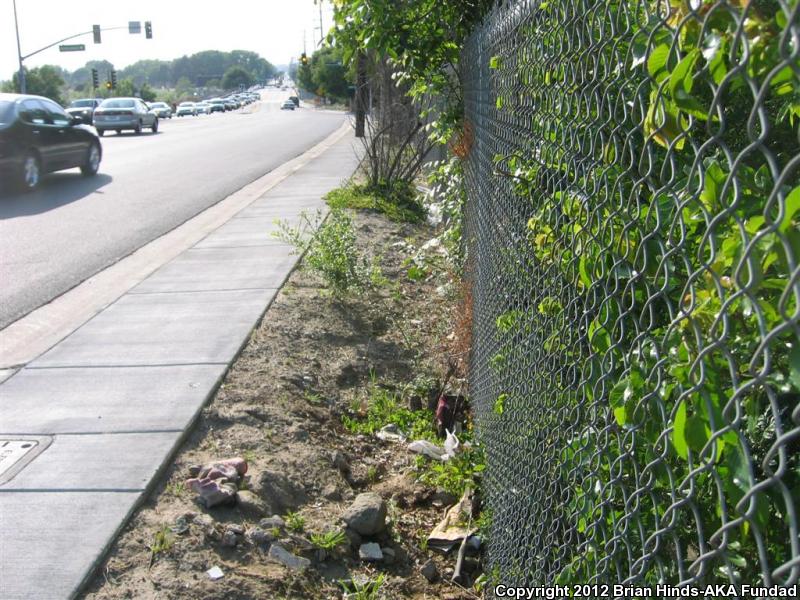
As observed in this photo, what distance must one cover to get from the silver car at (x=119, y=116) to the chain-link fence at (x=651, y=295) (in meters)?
35.2

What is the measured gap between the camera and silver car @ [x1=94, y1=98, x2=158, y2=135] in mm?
36156

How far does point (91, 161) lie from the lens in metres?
18.3

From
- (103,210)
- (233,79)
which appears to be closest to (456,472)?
(103,210)

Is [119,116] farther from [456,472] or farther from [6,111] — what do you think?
[456,472]

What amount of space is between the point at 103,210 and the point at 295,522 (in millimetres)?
10880

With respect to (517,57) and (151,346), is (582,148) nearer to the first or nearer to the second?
(517,57)

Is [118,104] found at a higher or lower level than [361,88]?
lower

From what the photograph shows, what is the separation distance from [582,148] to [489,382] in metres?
2.27

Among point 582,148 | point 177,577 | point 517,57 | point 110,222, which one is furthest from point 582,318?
point 110,222

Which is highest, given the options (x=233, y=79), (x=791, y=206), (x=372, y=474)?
(x=233, y=79)

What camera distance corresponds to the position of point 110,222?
1265 centimetres

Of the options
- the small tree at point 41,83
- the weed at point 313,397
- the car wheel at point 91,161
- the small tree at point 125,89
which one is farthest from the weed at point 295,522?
the small tree at point 125,89

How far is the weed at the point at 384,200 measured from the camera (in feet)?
40.3

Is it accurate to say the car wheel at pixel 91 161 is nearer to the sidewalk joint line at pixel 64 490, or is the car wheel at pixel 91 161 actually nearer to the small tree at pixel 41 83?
the sidewalk joint line at pixel 64 490
